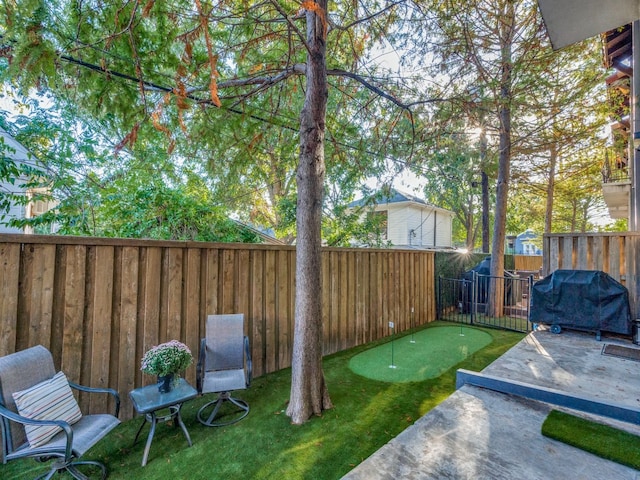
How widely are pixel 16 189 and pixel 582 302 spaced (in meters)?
11.2

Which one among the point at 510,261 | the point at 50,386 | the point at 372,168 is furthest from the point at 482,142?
the point at 50,386

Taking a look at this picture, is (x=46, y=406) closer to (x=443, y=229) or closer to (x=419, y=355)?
(x=419, y=355)

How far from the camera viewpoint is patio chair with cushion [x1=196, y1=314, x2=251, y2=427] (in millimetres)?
3033

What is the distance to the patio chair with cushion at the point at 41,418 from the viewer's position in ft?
6.38

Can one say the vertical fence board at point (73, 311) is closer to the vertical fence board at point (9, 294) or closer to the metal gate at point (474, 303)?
the vertical fence board at point (9, 294)

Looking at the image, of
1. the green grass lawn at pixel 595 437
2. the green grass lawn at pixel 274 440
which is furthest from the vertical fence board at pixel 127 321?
the green grass lawn at pixel 595 437

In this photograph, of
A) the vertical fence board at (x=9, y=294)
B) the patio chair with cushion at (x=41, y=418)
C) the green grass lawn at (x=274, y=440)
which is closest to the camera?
the patio chair with cushion at (x=41, y=418)

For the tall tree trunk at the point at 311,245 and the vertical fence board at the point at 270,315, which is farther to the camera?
the vertical fence board at the point at 270,315

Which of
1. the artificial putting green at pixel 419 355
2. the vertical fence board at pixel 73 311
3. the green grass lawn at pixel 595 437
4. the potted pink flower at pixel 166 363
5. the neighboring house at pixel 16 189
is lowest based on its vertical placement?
the artificial putting green at pixel 419 355

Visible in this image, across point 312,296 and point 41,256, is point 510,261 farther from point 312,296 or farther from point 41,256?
point 41,256

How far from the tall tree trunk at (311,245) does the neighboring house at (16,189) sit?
2924 mm

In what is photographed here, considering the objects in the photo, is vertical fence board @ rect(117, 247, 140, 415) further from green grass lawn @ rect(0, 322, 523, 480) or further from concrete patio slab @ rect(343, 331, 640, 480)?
concrete patio slab @ rect(343, 331, 640, 480)

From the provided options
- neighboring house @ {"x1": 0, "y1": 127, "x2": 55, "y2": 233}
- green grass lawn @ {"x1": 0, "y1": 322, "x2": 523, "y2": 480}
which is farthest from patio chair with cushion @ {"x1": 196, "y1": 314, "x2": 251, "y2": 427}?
neighboring house @ {"x1": 0, "y1": 127, "x2": 55, "y2": 233}

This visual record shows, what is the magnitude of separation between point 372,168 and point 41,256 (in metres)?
5.28
